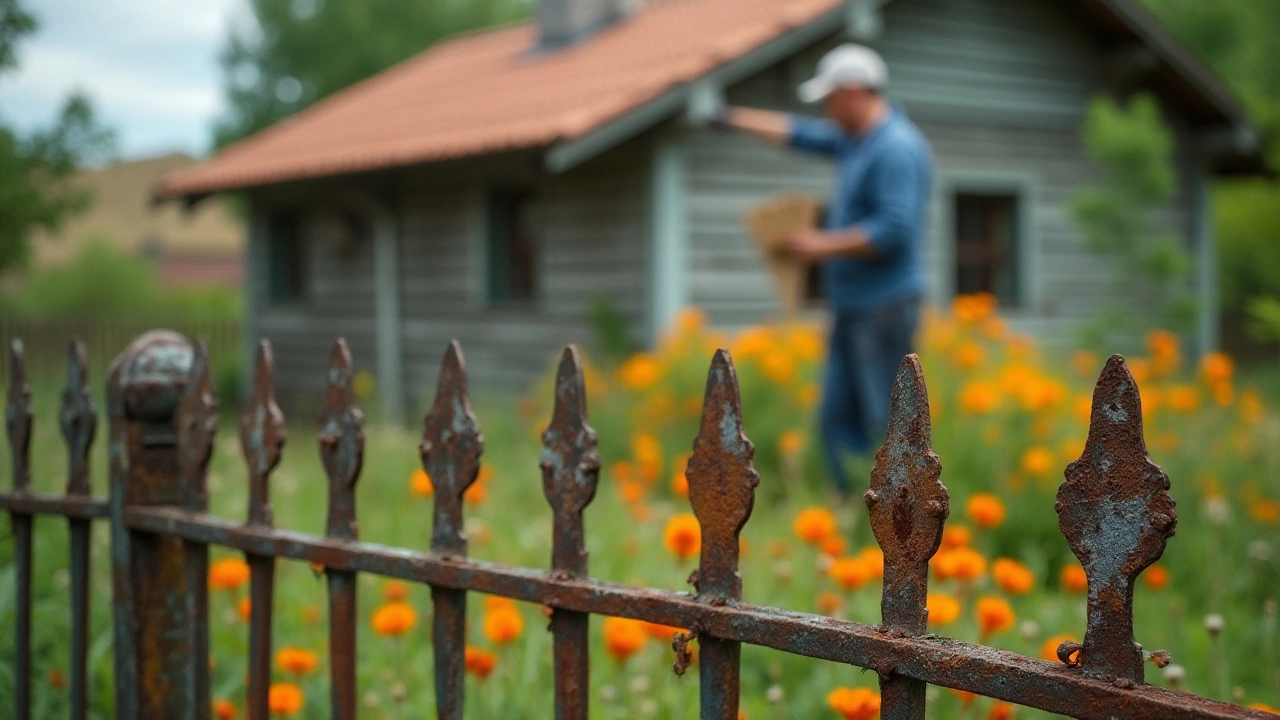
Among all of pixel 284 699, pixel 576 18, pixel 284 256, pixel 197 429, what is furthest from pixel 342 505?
pixel 284 256

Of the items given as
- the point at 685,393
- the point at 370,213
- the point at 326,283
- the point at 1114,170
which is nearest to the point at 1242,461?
the point at 685,393

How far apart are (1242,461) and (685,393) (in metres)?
2.49

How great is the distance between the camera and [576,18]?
41.2 ft

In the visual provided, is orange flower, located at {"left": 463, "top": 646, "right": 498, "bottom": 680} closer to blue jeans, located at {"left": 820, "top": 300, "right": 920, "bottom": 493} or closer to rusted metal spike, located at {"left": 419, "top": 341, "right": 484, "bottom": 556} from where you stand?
rusted metal spike, located at {"left": 419, "top": 341, "right": 484, "bottom": 556}

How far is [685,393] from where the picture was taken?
6.00 metres

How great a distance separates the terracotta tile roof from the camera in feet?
26.9

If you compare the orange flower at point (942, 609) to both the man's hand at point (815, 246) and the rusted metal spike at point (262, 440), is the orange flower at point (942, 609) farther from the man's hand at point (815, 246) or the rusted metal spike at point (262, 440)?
the man's hand at point (815, 246)

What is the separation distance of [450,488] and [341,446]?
0.70 ft

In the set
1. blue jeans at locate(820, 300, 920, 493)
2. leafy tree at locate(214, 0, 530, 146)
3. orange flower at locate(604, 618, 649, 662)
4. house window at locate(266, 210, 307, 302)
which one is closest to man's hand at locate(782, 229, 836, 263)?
blue jeans at locate(820, 300, 920, 493)

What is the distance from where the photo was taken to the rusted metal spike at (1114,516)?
1.05 m

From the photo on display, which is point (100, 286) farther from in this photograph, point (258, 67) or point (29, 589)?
point (29, 589)

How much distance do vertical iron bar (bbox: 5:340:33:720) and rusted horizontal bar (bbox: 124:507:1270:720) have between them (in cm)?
53

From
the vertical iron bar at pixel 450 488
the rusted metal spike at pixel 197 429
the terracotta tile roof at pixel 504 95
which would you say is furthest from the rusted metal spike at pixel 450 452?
the terracotta tile roof at pixel 504 95

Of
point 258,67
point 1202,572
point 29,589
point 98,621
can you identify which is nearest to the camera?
point 29,589
